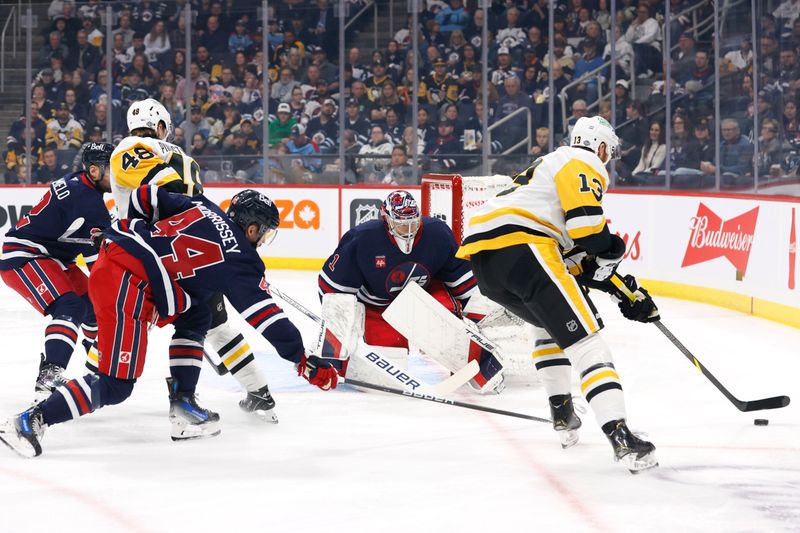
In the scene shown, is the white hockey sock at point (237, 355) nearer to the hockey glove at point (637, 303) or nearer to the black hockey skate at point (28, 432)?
the black hockey skate at point (28, 432)

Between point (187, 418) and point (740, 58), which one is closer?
point (187, 418)

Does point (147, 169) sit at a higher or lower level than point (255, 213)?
higher

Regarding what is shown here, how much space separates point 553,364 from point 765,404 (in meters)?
0.89

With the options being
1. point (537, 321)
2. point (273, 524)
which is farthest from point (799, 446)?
point (273, 524)

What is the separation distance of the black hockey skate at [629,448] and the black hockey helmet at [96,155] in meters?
2.35

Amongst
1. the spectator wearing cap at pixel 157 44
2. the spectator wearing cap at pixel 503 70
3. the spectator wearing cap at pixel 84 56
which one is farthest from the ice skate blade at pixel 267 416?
A: the spectator wearing cap at pixel 84 56

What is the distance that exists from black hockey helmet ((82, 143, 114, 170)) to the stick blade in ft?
8.68

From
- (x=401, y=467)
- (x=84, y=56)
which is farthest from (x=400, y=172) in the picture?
(x=401, y=467)

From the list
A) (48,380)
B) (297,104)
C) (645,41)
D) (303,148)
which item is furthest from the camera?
(297,104)

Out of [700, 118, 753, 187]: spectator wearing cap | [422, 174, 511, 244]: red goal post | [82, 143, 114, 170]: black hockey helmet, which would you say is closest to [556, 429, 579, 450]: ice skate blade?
[422, 174, 511, 244]: red goal post

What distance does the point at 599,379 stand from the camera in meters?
3.41

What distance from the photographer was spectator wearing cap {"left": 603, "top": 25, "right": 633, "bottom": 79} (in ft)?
29.9

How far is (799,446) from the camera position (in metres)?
3.82

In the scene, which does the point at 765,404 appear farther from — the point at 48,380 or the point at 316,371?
the point at 48,380
